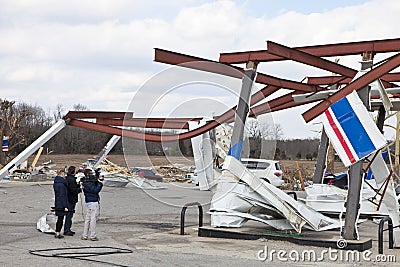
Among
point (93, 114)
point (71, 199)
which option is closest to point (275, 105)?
point (93, 114)

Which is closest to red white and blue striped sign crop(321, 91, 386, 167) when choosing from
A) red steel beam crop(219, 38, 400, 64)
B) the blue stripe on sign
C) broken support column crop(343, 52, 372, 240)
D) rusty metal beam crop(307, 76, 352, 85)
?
Answer: the blue stripe on sign

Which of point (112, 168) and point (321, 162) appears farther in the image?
point (112, 168)

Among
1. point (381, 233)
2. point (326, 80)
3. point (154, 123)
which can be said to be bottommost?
point (381, 233)

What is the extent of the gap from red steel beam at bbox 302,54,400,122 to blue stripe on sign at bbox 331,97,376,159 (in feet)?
0.64

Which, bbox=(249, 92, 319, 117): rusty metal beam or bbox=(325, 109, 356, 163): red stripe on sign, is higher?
bbox=(249, 92, 319, 117): rusty metal beam

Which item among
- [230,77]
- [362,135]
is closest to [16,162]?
[230,77]

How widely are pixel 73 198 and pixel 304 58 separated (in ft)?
19.3

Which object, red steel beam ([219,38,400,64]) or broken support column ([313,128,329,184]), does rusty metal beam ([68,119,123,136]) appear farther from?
broken support column ([313,128,329,184])

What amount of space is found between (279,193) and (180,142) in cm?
312

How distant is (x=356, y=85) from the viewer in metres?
11.1

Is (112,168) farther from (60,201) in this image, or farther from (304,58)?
(304,58)

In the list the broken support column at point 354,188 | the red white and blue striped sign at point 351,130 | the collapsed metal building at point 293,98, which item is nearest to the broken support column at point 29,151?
the collapsed metal building at point 293,98

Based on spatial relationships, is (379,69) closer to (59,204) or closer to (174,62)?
(174,62)

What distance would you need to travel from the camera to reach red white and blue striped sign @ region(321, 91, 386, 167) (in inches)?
413
